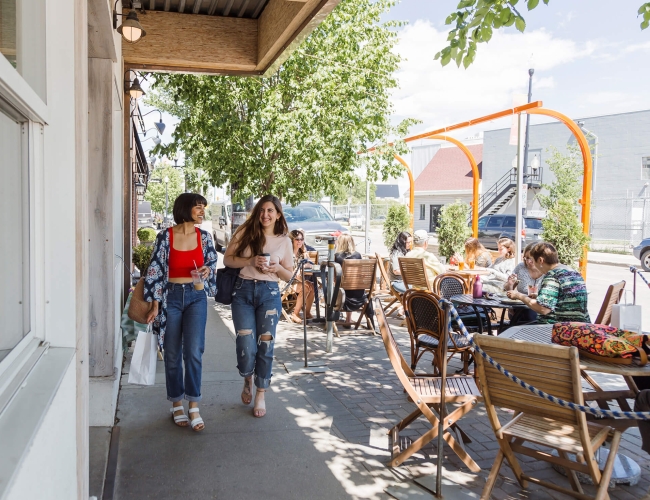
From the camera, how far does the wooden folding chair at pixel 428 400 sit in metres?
3.90

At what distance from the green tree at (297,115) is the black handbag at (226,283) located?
4.46m

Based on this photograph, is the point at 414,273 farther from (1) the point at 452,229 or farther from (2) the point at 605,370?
(1) the point at 452,229

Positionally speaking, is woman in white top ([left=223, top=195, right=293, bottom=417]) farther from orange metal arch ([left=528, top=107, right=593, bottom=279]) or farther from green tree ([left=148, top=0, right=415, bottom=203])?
orange metal arch ([left=528, top=107, right=593, bottom=279])

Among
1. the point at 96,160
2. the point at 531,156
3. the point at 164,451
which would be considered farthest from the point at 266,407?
the point at 531,156

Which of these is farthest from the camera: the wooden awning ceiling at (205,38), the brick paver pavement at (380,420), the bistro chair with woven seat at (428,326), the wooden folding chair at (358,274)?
the wooden folding chair at (358,274)

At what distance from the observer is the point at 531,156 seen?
37344 millimetres

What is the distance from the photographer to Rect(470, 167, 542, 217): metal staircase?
117 feet

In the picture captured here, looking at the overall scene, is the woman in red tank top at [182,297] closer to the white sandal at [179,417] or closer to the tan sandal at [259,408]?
the white sandal at [179,417]

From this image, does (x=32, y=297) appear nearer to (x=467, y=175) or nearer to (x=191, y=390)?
(x=191, y=390)

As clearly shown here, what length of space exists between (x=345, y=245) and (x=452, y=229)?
569 cm

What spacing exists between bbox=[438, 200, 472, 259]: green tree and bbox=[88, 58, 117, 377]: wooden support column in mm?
10399

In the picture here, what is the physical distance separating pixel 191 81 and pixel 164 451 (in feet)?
21.2

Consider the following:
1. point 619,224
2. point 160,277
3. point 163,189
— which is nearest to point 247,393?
point 160,277

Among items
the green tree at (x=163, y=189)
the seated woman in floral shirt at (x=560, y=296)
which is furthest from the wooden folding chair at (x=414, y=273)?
the green tree at (x=163, y=189)
